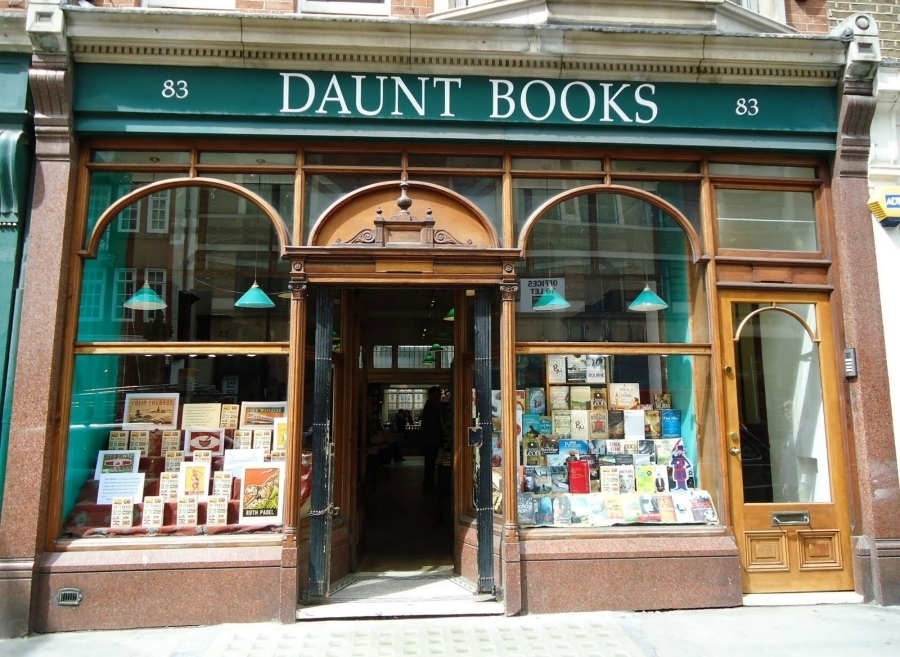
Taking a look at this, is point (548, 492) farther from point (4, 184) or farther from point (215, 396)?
point (4, 184)

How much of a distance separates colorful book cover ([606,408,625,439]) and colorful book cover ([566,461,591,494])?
418 mm

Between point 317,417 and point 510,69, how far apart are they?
382 cm

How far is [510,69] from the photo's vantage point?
595 centimetres

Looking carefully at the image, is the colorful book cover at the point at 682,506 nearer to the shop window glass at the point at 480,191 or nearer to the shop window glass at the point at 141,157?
the shop window glass at the point at 480,191

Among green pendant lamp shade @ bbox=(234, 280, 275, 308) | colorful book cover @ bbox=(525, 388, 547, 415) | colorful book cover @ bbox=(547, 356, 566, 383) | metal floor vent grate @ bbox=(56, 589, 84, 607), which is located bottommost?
metal floor vent grate @ bbox=(56, 589, 84, 607)

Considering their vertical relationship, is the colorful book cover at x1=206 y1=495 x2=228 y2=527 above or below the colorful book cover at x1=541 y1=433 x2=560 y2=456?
below

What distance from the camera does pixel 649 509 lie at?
5973 mm

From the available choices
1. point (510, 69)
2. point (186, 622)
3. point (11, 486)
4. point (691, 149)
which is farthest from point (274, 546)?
point (691, 149)

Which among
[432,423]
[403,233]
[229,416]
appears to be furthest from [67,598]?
[432,423]

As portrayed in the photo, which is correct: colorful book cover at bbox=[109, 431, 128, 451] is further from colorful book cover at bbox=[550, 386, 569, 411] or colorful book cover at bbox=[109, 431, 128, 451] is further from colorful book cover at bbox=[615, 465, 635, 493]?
colorful book cover at bbox=[615, 465, 635, 493]

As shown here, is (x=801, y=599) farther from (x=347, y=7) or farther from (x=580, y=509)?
(x=347, y=7)

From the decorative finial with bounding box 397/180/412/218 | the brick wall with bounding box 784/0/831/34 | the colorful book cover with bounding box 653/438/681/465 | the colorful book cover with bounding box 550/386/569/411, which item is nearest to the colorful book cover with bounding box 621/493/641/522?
the colorful book cover with bounding box 653/438/681/465

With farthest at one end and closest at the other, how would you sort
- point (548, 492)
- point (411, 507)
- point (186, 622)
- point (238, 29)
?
point (411, 507) < point (548, 492) < point (238, 29) < point (186, 622)

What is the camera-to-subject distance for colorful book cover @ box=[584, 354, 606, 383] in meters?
6.18
